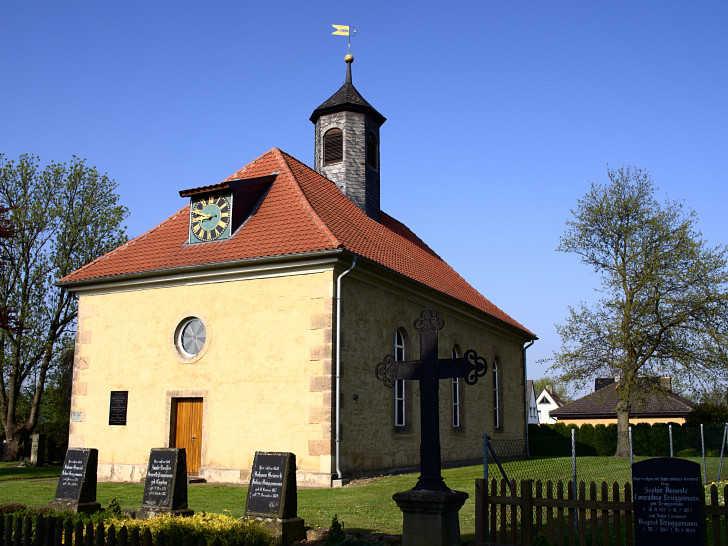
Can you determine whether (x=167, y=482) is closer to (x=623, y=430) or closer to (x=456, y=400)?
(x=456, y=400)

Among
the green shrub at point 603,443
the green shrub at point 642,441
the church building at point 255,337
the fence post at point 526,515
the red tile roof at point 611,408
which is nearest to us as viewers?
the fence post at point 526,515

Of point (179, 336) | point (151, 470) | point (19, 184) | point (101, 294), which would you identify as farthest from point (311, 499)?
point (19, 184)

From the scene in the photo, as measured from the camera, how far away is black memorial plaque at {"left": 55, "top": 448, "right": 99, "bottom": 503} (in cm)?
1009

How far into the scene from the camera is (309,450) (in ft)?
48.2

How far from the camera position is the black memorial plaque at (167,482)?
9.33 meters

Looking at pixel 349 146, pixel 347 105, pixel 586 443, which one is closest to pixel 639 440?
pixel 586 443

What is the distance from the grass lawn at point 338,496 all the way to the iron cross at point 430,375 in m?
1.80

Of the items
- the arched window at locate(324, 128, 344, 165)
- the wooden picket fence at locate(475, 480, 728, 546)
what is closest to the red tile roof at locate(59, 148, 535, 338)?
the arched window at locate(324, 128, 344, 165)

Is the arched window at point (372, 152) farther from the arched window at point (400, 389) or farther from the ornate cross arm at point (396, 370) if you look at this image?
the ornate cross arm at point (396, 370)

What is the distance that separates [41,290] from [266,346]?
16494mm

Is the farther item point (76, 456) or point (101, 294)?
point (101, 294)

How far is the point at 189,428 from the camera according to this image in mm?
16406

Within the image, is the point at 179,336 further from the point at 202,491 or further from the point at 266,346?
the point at 202,491

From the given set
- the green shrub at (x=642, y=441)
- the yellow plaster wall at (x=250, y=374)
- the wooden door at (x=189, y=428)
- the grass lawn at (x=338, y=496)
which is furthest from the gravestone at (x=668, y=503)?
the green shrub at (x=642, y=441)
